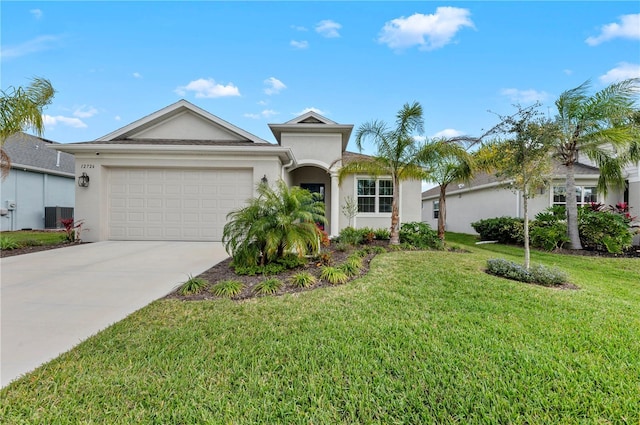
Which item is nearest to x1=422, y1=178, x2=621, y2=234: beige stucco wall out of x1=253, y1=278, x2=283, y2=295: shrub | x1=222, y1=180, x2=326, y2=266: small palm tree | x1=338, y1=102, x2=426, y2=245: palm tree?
x1=338, y1=102, x2=426, y2=245: palm tree

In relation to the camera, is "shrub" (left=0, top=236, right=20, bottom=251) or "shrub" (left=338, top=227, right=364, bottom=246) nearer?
"shrub" (left=0, top=236, right=20, bottom=251)

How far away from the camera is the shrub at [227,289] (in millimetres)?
4745

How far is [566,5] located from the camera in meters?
7.96

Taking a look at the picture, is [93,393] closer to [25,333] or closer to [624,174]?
[25,333]

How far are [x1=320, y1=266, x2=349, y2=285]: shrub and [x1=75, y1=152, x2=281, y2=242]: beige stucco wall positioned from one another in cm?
556

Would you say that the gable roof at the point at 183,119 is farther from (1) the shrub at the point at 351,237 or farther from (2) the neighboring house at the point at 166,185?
(1) the shrub at the point at 351,237

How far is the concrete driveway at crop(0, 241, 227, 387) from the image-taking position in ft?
10.5

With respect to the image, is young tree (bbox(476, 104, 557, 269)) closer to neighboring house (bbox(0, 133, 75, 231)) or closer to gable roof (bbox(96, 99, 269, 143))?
gable roof (bbox(96, 99, 269, 143))

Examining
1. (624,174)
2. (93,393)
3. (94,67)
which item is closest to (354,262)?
(93,393)

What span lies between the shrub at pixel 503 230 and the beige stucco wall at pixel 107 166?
10.2 m

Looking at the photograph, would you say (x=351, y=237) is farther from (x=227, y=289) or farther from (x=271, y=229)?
(x=227, y=289)

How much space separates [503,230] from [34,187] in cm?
2494

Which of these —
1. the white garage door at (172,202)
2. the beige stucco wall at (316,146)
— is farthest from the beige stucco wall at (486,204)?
the white garage door at (172,202)

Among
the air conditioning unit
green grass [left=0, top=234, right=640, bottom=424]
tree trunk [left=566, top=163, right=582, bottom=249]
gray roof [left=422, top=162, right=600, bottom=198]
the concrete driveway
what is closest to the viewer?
green grass [left=0, top=234, right=640, bottom=424]
